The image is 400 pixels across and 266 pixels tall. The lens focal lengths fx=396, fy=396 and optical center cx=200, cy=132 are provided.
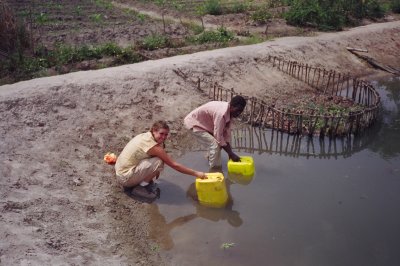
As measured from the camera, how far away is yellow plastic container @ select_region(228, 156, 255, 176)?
642 cm

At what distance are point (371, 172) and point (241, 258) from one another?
3579 mm

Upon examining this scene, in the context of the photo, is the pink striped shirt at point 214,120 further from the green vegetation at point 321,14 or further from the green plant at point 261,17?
the green vegetation at point 321,14

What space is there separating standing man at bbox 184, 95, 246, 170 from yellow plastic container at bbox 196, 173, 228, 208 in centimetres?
74

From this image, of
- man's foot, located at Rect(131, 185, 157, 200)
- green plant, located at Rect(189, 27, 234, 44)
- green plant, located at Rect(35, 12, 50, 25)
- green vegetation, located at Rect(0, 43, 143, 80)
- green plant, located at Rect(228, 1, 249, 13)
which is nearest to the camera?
man's foot, located at Rect(131, 185, 157, 200)

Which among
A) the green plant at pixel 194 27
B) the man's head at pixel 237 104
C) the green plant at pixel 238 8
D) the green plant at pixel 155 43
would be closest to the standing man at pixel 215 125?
the man's head at pixel 237 104

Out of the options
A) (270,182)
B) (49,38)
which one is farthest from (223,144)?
(49,38)

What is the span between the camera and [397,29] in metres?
17.9

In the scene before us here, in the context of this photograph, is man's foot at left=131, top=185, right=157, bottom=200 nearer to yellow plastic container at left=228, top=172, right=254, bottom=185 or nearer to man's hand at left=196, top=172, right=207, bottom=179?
man's hand at left=196, top=172, right=207, bottom=179

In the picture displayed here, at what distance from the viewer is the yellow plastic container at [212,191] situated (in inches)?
225

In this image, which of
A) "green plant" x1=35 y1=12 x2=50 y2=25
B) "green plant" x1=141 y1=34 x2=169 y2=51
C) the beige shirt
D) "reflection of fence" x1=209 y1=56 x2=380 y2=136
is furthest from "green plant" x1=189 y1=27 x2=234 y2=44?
the beige shirt

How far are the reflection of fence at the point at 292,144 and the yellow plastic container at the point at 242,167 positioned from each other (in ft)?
Result: 4.69

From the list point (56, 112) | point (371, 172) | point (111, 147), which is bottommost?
point (371, 172)

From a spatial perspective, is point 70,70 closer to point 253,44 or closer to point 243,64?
point 243,64

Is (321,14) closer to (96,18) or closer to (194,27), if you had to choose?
(194,27)
